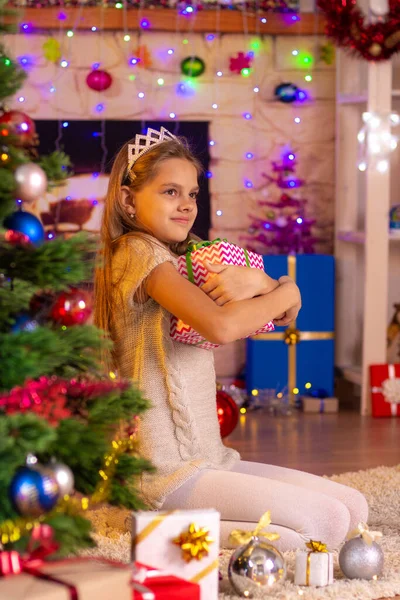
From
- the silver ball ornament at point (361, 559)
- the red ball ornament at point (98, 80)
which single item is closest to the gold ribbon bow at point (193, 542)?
the silver ball ornament at point (361, 559)

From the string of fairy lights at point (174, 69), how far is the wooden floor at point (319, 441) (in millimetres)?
1155

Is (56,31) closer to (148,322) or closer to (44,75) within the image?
(44,75)

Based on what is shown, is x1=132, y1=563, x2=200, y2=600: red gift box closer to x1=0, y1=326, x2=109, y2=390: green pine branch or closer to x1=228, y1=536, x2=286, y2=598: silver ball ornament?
x1=228, y1=536, x2=286, y2=598: silver ball ornament

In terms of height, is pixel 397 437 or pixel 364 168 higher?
pixel 364 168

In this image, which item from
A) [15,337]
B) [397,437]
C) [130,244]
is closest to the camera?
[15,337]

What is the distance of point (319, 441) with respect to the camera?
410 centimetres

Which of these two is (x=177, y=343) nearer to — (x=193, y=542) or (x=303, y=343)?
(x=193, y=542)

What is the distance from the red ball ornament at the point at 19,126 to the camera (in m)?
1.66

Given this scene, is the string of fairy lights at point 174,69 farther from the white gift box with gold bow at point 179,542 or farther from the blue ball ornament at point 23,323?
the blue ball ornament at point 23,323

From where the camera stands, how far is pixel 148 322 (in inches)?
99.0

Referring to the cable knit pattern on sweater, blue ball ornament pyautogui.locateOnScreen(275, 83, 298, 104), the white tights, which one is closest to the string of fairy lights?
blue ball ornament pyautogui.locateOnScreen(275, 83, 298, 104)

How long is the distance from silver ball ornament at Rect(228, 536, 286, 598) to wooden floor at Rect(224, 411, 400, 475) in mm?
1410

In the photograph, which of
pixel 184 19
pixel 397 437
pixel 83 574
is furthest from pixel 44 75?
pixel 83 574

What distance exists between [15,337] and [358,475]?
80.8 inches
